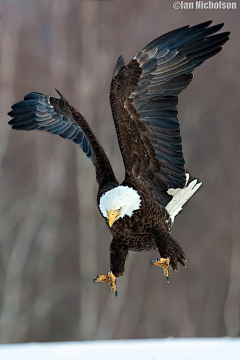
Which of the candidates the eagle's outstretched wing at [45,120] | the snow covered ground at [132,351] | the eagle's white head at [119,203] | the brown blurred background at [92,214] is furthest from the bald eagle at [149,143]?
the brown blurred background at [92,214]

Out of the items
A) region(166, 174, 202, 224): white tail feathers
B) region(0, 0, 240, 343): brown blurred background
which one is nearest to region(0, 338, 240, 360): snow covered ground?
region(166, 174, 202, 224): white tail feathers

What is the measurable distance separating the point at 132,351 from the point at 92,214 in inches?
102

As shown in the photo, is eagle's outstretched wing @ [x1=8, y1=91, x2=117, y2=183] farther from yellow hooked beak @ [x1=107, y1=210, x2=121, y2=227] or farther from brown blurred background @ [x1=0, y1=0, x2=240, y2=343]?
brown blurred background @ [x1=0, y1=0, x2=240, y2=343]

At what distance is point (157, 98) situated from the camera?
2615 millimetres

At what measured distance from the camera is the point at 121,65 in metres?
2.56

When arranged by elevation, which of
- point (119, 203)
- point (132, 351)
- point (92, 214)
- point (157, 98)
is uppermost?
point (157, 98)

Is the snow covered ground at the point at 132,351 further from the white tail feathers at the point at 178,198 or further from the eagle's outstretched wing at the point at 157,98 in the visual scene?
the eagle's outstretched wing at the point at 157,98

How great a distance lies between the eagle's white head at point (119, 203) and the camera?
7.95ft

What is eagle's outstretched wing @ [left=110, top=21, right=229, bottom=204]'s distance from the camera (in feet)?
8.15

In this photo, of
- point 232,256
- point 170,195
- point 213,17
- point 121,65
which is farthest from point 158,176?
point 213,17

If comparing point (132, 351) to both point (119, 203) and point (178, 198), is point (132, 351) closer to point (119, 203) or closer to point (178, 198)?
point (178, 198)

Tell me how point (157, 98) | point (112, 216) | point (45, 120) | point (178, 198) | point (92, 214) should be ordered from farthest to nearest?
1. point (92, 214)
2. point (45, 120)
3. point (178, 198)
4. point (157, 98)
5. point (112, 216)

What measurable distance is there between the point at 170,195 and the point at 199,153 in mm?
2901

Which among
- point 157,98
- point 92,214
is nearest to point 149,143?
point 157,98
